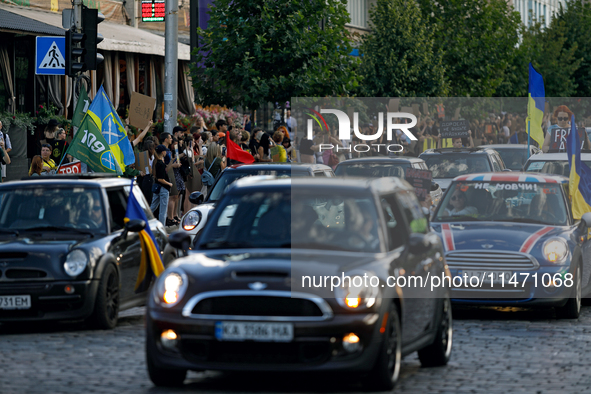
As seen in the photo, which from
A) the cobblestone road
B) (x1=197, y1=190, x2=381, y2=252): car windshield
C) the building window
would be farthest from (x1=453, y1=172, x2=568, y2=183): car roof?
the building window

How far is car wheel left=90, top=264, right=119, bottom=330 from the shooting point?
10.2 metres

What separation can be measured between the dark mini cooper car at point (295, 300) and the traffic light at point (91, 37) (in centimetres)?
967

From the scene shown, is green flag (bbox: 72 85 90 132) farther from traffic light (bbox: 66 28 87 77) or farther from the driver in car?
the driver in car

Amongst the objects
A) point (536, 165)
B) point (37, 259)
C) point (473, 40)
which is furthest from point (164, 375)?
point (473, 40)

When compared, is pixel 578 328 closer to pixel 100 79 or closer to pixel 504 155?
pixel 504 155

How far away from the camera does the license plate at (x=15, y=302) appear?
10.0 meters

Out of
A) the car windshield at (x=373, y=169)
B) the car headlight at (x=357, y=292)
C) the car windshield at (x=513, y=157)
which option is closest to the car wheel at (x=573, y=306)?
the car headlight at (x=357, y=292)

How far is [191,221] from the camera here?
15.4 metres

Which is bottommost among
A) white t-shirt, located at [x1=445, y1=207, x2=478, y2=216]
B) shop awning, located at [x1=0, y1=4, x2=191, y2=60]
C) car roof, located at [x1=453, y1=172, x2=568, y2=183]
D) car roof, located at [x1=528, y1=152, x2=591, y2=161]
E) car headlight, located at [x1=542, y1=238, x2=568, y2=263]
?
car headlight, located at [x1=542, y1=238, x2=568, y2=263]

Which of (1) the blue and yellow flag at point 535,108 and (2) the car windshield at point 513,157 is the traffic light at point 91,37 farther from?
(2) the car windshield at point 513,157

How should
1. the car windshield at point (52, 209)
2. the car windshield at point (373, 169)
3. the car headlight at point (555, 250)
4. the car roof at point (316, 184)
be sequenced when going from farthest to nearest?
the car windshield at point (373, 169)
the car headlight at point (555, 250)
the car windshield at point (52, 209)
the car roof at point (316, 184)

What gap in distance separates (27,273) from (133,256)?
1268 millimetres

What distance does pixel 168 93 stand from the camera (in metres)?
22.9

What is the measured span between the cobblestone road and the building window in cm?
4619
